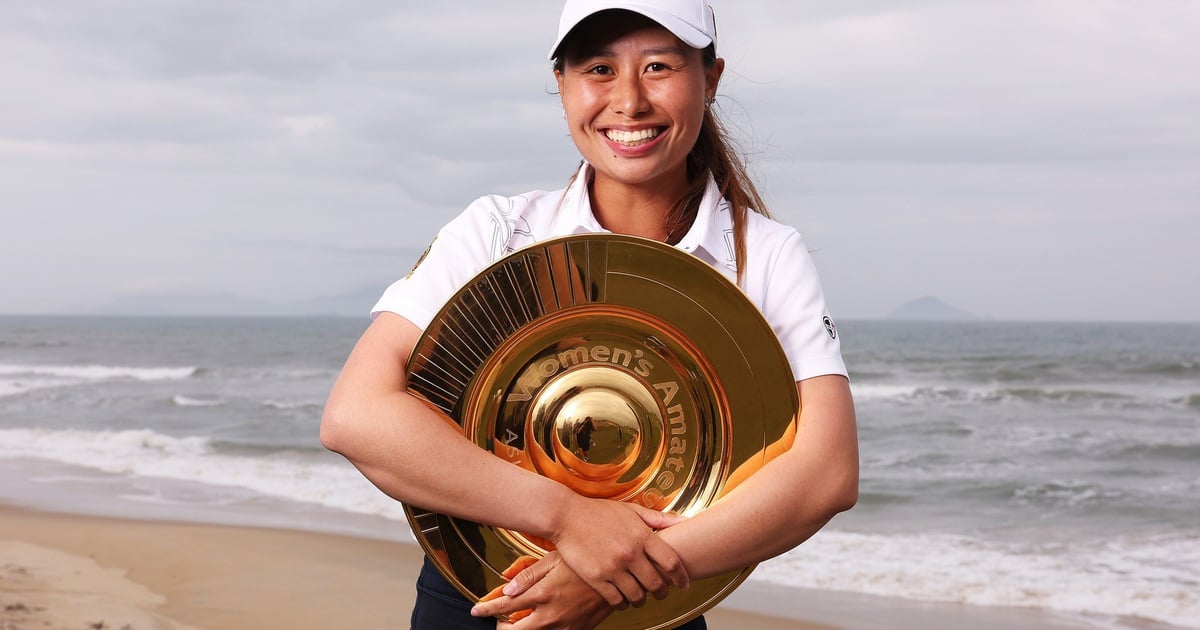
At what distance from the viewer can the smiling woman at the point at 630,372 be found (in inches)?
46.3

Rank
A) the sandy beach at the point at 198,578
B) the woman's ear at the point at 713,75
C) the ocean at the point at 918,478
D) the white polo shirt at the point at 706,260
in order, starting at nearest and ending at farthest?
the white polo shirt at the point at 706,260, the woman's ear at the point at 713,75, the sandy beach at the point at 198,578, the ocean at the point at 918,478

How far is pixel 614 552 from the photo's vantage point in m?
1.16

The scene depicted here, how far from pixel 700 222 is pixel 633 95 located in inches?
7.3

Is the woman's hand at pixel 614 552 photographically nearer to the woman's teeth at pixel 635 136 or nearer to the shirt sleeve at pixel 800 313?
the shirt sleeve at pixel 800 313

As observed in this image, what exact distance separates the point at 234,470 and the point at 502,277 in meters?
8.64

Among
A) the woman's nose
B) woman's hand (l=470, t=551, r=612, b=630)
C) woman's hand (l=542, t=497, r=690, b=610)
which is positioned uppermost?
the woman's nose

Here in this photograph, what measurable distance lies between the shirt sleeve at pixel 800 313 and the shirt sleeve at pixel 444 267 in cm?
37

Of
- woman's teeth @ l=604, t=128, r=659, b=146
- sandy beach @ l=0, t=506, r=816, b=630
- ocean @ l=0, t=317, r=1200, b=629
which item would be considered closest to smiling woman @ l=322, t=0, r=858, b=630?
woman's teeth @ l=604, t=128, r=659, b=146

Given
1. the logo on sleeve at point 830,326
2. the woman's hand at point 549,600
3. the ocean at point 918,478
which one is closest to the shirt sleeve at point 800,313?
the logo on sleeve at point 830,326

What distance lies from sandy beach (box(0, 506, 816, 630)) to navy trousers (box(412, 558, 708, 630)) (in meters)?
3.65

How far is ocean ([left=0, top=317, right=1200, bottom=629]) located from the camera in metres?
5.84

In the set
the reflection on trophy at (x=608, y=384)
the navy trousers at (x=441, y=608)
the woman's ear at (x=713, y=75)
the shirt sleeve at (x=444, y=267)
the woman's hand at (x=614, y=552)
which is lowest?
the navy trousers at (x=441, y=608)

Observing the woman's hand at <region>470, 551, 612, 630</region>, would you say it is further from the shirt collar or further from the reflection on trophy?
the shirt collar

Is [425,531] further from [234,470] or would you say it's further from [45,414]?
[45,414]
